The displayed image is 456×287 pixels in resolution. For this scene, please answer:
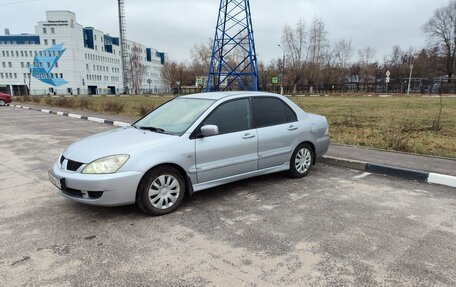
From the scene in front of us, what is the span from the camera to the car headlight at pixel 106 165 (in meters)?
3.91

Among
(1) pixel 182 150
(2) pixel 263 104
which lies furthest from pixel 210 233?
(2) pixel 263 104

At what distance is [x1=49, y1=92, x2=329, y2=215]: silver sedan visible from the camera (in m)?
3.95

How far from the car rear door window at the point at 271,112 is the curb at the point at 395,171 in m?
1.85

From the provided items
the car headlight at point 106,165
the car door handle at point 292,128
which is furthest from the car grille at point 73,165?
the car door handle at point 292,128

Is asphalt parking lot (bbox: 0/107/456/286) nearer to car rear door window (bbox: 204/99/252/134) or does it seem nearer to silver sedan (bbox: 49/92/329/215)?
silver sedan (bbox: 49/92/329/215)

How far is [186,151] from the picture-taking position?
4344mm

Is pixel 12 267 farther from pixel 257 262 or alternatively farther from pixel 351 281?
pixel 351 281

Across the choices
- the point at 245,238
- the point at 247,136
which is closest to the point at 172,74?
the point at 247,136

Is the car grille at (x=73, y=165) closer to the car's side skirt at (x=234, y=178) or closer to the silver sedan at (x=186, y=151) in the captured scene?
the silver sedan at (x=186, y=151)

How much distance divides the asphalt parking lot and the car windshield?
3.61ft

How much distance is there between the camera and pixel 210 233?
149 inches

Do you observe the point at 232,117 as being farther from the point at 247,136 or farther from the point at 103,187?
the point at 103,187

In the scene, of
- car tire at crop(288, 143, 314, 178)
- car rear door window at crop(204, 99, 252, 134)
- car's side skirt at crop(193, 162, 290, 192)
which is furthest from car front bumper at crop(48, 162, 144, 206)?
car tire at crop(288, 143, 314, 178)

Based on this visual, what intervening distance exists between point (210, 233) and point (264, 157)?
1.81 meters
